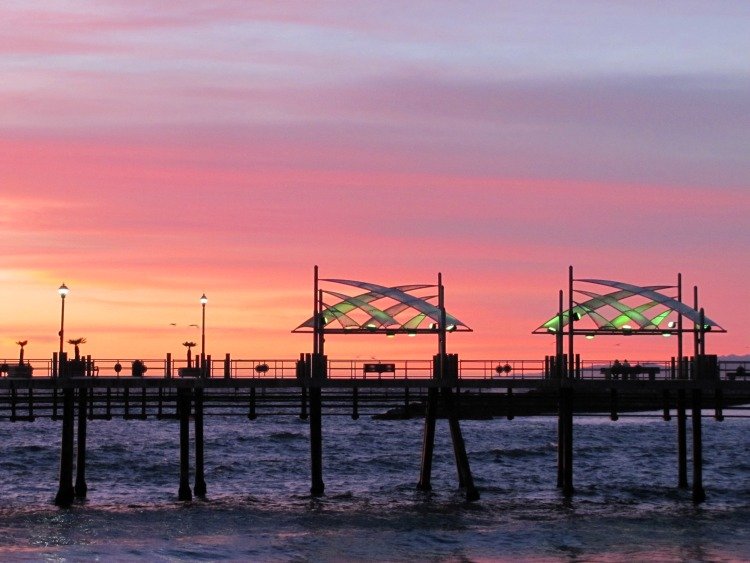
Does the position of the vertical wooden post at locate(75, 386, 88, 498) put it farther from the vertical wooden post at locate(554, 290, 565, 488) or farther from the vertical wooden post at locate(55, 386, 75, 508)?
the vertical wooden post at locate(554, 290, 565, 488)

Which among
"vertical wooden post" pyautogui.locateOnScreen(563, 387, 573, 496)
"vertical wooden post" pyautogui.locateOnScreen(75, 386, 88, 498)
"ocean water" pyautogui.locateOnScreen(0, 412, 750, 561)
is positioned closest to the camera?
"ocean water" pyautogui.locateOnScreen(0, 412, 750, 561)

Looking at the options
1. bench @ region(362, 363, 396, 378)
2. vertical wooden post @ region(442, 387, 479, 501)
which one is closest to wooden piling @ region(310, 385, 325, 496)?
bench @ region(362, 363, 396, 378)

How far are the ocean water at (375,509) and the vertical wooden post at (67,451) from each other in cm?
78

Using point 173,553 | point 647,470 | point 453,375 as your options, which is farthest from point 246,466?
point 173,553

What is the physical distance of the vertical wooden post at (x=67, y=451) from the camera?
56719mm

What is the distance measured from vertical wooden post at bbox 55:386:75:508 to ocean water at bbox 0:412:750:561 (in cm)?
78

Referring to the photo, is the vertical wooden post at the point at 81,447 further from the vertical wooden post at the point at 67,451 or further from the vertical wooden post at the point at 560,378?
the vertical wooden post at the point at 560,378

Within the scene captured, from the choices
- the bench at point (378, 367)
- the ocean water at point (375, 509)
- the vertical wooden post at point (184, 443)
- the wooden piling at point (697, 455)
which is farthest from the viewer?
the bench at point (378, 367)

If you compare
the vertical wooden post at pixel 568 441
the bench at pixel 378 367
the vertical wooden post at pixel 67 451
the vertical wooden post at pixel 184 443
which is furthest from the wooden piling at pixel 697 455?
the vertical wooden post at pixel 67 451

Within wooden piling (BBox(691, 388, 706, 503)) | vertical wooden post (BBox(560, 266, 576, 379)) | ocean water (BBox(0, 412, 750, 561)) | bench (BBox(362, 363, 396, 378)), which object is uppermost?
vertical wooden post (BBox(560, 266, 576, 379))

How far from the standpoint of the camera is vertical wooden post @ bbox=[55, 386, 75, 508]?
56.7 metres

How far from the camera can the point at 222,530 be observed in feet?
168

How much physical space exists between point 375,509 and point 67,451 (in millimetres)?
13350

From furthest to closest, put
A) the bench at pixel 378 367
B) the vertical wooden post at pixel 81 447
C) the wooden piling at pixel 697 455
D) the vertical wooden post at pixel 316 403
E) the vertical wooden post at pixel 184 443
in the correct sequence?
the bench at pixel 378 367 → the vertical wooden post at pixel 81 447 → the wooden piling at pixel 697 455 → the vertical wooden post at pixel 184 443 → the vertical wooden post at pixel 316 403
